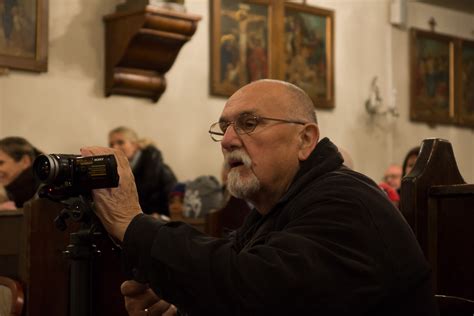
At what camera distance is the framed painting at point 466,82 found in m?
13.8

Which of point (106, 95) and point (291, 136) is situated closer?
point (291, 136)

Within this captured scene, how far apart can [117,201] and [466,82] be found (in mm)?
12077

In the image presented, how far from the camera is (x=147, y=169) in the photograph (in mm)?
→ 8781

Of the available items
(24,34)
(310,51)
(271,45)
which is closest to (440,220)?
(24,34)

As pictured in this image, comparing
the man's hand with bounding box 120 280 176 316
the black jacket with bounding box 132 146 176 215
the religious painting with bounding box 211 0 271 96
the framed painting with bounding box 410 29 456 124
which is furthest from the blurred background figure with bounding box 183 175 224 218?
the man's hand with bounding box 120 280 176 316

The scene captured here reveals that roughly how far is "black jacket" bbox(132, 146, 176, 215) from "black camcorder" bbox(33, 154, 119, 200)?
6027 millimetres

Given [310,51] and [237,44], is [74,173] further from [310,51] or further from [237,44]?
[310,51]

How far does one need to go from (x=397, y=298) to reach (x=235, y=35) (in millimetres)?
8304

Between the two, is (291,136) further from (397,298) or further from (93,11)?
(93,11)

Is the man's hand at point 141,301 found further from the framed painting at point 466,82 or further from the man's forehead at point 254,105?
the framed painting at point 466,82

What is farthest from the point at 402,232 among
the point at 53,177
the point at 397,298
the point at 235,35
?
the point at 235,35

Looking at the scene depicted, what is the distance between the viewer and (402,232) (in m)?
2.64

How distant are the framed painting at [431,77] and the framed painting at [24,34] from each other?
6.06 meters

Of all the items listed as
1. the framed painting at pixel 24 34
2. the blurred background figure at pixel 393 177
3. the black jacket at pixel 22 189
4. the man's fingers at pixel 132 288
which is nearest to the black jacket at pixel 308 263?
the man's fingers at pixel 132 288
